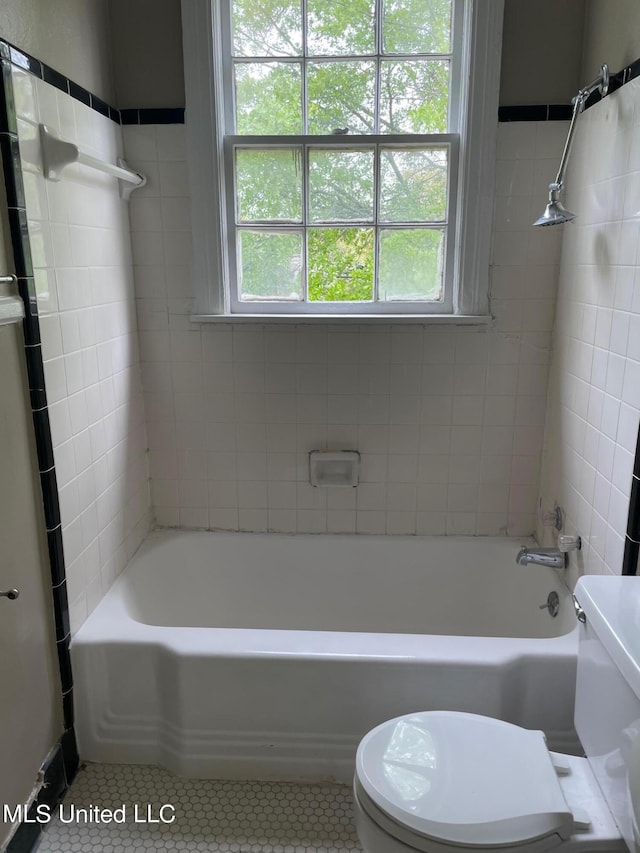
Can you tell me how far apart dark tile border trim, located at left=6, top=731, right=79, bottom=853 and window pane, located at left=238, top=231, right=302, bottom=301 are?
4.84ft

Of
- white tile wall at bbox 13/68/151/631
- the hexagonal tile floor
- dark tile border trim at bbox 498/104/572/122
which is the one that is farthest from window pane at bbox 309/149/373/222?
the hexagonal tile floor

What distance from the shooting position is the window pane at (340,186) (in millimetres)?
2119

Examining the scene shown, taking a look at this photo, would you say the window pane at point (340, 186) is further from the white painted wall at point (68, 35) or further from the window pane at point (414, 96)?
the white painted wall at point (68, 35)

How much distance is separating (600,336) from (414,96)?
→ 1.00 meters

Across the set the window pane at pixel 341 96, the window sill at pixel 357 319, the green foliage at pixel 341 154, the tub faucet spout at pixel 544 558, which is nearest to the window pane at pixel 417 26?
the green foliage at pixel 341 154

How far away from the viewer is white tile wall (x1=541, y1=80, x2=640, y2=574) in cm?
155

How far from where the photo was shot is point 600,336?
1.74 m

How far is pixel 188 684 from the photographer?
171cm

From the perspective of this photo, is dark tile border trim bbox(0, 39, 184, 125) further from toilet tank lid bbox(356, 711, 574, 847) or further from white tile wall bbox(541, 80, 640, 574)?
toilet tank lid bbox(356, 711, 574, 847)

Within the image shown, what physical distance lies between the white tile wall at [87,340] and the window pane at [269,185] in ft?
1.31

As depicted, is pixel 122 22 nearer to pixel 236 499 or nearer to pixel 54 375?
pixel 54 375

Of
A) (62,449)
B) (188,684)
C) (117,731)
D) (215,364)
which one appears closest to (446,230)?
(215,364)

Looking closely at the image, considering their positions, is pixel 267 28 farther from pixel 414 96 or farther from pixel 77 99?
pixel 77 99

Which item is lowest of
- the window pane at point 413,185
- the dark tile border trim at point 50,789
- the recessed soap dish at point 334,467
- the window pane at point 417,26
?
the dark tile border trim at point 50,789
